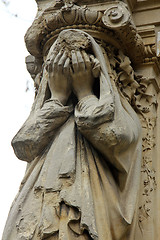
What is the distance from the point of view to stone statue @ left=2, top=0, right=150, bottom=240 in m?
3.09

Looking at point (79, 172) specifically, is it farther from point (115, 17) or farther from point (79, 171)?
point (115, 17)

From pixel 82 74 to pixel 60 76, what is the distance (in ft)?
0.38

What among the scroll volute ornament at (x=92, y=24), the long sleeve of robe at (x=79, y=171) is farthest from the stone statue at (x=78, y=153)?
the scroll volute ornament at (x=92, y=24)

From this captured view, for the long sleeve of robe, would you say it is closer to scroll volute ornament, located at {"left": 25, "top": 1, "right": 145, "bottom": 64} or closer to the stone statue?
the stone statue

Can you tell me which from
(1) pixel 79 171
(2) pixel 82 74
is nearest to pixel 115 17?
(2) pixel 82 74

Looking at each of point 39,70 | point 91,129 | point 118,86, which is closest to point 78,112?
point 91,129

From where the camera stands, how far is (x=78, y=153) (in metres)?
3.30

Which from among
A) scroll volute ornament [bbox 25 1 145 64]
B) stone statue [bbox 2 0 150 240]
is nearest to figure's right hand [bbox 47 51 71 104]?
stone statue [bbox 2 0 150 240]

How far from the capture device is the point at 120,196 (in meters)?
3.32

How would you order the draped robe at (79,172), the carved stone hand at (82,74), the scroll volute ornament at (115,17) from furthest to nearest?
the scroll volute ornament at (115,17) < the carved stone hand at (82,74) < the draped robe at (79,172)

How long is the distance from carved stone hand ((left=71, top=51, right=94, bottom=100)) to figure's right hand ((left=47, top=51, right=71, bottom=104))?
0.12 ft

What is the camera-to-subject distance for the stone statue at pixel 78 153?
3.09 m

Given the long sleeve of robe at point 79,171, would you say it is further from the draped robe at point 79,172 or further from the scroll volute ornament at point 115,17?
the scroll volute ornament at point 115,17

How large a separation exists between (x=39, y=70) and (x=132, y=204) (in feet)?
3.54
